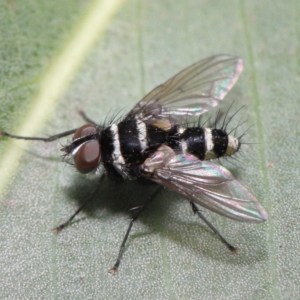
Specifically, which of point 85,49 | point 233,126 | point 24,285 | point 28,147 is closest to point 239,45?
point 233,126

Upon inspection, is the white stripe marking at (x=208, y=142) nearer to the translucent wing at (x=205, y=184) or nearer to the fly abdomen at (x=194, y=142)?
the fly abdomen at (x=194, y=142)

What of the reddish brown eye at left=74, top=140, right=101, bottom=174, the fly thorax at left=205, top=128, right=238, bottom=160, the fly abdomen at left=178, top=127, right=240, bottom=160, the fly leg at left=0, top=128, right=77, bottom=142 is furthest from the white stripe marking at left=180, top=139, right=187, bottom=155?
the fly leg at left=0, top=128, right=77, bottom=142

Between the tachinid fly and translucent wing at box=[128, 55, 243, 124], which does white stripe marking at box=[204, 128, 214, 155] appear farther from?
translucent wing at box=[128, 55, 243, 124]

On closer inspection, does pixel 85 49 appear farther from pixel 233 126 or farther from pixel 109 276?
pixel 109 276

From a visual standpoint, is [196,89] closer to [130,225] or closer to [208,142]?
[208,142]

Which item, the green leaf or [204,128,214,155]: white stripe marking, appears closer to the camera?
the green leaf

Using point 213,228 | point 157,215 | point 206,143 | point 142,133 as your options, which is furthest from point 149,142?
point 213,228
